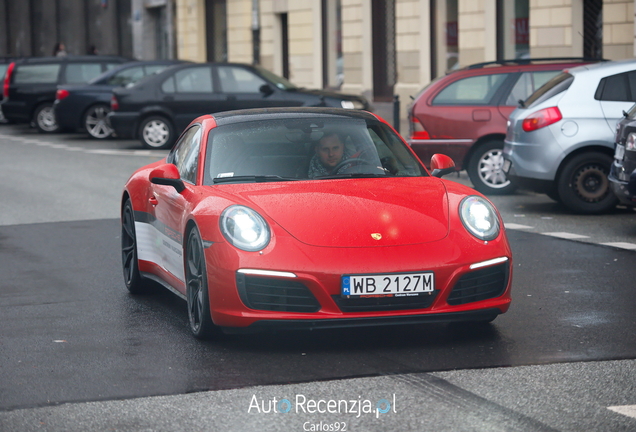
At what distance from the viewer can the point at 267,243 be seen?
19.0 ft

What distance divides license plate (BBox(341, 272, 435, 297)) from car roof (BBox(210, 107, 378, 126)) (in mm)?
1668

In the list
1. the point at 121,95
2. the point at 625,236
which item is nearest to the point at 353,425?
the point at 625,236

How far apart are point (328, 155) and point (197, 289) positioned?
1.19 metres

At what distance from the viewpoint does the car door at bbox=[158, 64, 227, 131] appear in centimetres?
2153

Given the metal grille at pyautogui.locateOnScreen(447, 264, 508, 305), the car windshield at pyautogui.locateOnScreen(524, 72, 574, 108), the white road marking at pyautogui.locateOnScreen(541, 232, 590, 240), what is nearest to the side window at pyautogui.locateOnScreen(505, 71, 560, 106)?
the car windshield at pyautogui.locateOnScreen(524, 72, 574, 108)

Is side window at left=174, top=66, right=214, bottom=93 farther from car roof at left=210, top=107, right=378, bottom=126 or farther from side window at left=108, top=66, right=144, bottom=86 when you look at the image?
car roof at left=210, top=107, right=378, bottom=126

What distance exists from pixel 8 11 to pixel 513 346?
56752 mm

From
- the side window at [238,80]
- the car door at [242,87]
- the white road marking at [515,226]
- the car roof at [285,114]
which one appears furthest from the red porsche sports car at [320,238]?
the side window at [238,80]

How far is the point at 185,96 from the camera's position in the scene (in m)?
21.6

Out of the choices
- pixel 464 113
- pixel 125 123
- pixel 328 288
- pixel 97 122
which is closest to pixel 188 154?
pixel 328 288

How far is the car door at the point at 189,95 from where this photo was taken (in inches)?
848

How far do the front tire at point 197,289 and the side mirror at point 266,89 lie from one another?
1497 centimetres

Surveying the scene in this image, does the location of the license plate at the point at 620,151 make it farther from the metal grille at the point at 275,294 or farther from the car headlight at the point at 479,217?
the metal grille at the point at 275,294

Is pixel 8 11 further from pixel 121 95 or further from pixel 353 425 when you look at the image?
pixel 353 425
